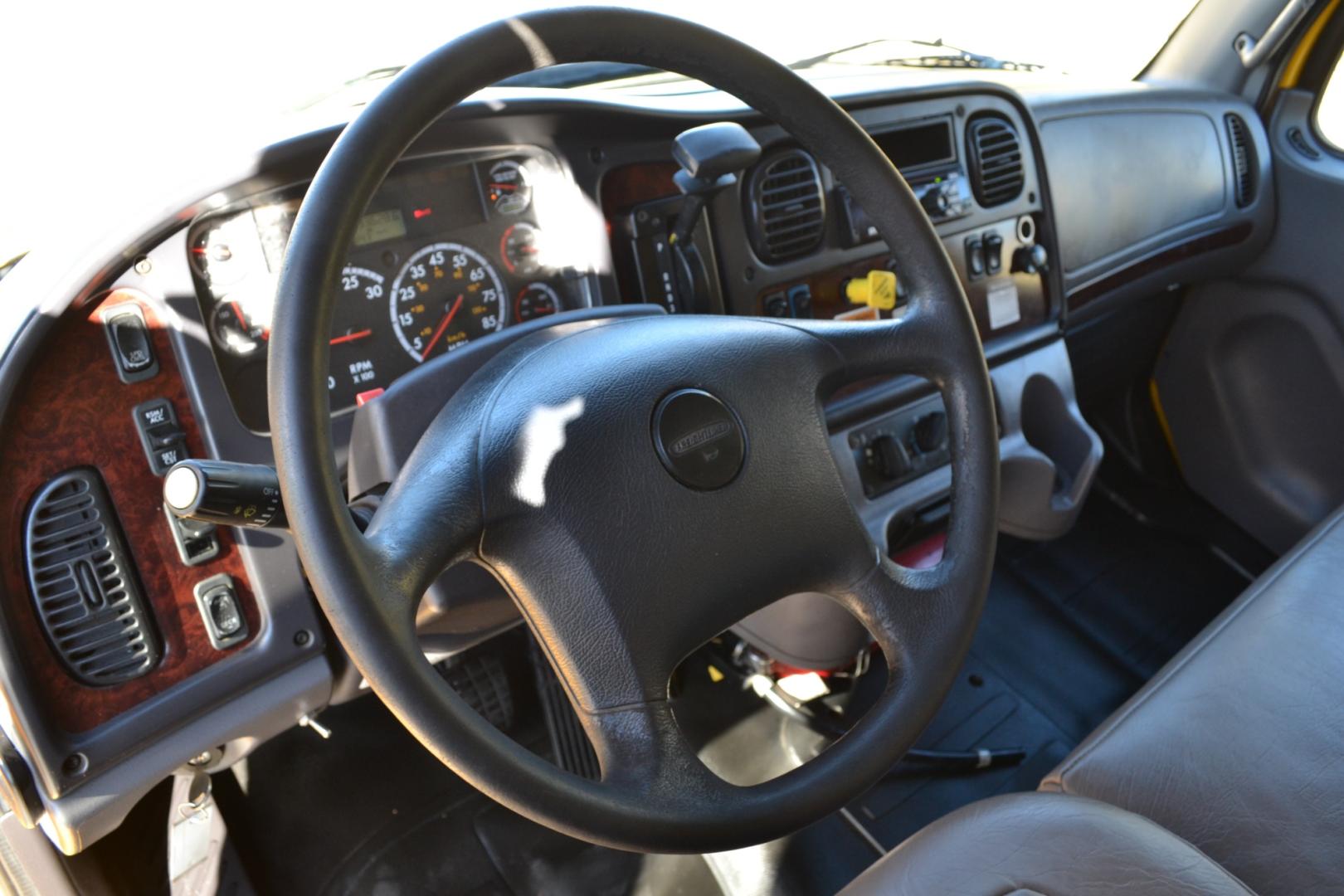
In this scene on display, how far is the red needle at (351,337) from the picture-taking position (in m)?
1.20

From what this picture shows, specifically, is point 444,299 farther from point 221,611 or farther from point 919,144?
point 919,144

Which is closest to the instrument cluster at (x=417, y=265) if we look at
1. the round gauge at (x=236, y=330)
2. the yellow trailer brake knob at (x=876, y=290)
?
the round gauge at (x=236, y=330)

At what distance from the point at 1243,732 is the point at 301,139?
1.22 meters

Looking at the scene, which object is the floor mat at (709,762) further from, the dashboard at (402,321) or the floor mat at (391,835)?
the dashboard at (402,321)

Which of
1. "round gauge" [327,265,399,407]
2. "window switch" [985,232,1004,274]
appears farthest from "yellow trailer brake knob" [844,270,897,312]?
"round gauge" [327,265,399,407]

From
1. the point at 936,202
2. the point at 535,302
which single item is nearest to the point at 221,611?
the point at 535,302

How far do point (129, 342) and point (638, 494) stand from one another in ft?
1.99

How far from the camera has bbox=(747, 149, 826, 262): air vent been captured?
1.50 metres

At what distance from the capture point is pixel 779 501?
0.92 metres

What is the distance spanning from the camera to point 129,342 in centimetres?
105

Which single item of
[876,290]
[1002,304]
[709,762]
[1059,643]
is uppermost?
[876,290]

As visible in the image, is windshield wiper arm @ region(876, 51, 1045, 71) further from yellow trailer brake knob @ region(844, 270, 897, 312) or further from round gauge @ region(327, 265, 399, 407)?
round gauge @ region(327, 265, 399, 407)

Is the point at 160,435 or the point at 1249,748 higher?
the point at 160,435

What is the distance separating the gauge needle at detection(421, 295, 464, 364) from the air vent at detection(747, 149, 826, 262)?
0.47 meters
